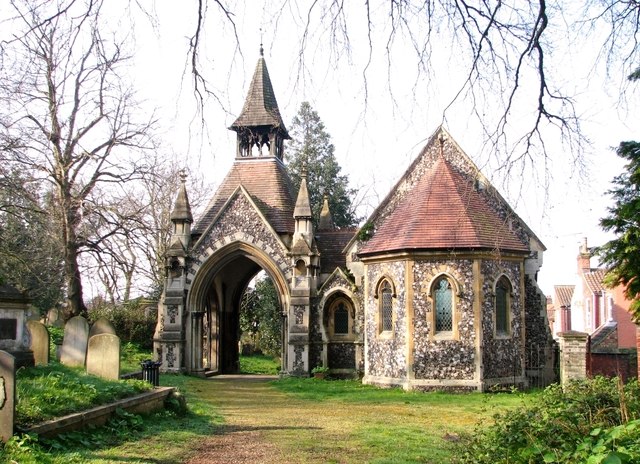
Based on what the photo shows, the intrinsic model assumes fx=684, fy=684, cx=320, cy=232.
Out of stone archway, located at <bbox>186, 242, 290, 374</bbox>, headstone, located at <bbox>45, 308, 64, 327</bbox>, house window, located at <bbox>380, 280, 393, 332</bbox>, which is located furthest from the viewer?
headstone, located at <bbox>45, 308, 64, 327</bbox>

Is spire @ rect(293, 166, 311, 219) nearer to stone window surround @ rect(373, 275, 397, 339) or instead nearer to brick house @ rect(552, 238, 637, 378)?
stone window surround @ rect(373, 275, 397, 339)

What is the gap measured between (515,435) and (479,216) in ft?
44.2

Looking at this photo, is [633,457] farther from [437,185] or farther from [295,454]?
[437,185]

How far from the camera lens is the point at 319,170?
41.0m

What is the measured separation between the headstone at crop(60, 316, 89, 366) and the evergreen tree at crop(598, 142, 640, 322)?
1145cm

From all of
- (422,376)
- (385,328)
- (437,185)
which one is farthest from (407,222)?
(422,376)

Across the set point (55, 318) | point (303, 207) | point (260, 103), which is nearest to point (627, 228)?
point (303, 207)

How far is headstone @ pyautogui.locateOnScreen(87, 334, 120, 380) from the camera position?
13.0 meters

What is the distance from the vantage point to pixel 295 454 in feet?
29.6

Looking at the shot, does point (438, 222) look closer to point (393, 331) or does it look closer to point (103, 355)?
point (393, 331)

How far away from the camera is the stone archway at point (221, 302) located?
23.8 m

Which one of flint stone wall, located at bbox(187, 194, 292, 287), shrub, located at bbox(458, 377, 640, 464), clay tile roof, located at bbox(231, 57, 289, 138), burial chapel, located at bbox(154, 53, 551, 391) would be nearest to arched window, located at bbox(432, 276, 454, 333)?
burial chapel, located at bbox(154, 53, 551, 391)

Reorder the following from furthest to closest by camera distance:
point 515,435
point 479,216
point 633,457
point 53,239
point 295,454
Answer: point 53,239 < point 479,216 < point 295,454 < point 515,435 < point 633,457

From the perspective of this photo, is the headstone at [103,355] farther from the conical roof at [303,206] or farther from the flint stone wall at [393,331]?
Result: the conical roof at [303,206]
